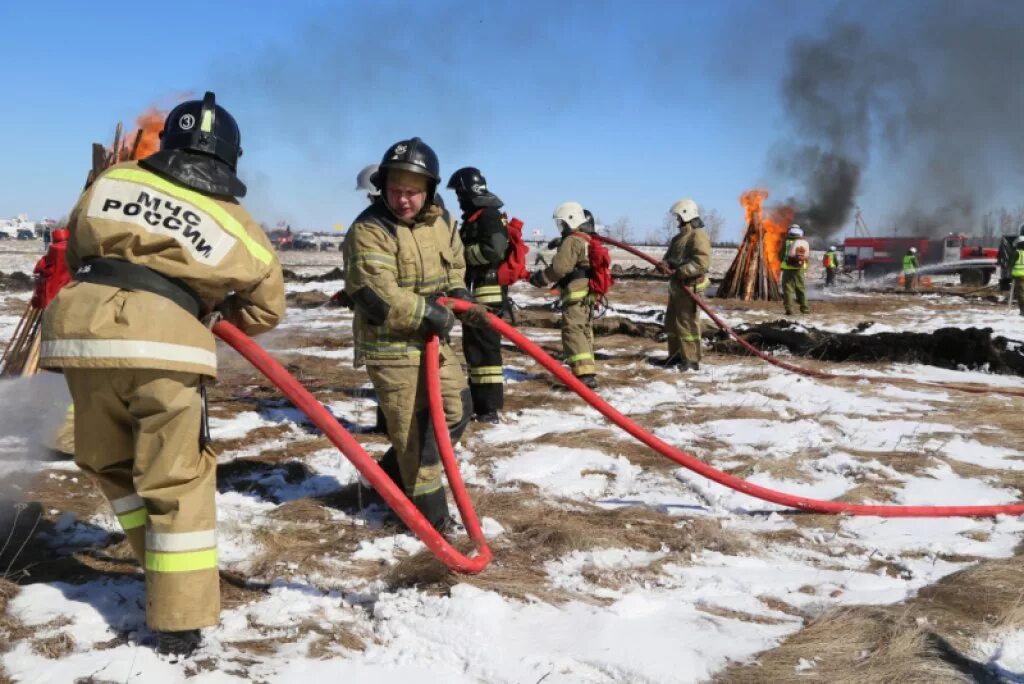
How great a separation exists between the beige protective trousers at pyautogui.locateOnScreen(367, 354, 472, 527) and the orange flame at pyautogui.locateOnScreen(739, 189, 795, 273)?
18.0 m

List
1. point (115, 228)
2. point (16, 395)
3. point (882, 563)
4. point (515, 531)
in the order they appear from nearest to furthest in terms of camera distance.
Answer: point (115, 228), point (882, 563), point (515, 531), point (16, 395)

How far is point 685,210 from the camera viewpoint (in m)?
9.54

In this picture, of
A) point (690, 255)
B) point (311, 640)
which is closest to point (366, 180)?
point (311, 640)

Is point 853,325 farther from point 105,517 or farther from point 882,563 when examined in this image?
point 105,517

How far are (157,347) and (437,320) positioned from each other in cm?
148

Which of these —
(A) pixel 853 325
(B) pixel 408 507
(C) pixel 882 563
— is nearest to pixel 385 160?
(B) pixel 408 507

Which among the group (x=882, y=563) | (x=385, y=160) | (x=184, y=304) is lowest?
(x=882, y=563)

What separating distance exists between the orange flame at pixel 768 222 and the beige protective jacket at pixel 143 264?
19.3 meters

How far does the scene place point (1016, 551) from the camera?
3.95 metres

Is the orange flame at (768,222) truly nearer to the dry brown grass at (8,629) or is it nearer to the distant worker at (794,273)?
the distant worker at (794,273)

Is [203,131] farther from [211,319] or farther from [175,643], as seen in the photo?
[175,643]

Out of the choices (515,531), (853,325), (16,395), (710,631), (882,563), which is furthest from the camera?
(853,325)

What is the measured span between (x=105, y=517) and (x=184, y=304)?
1818mm

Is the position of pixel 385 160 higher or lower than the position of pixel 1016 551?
higher
